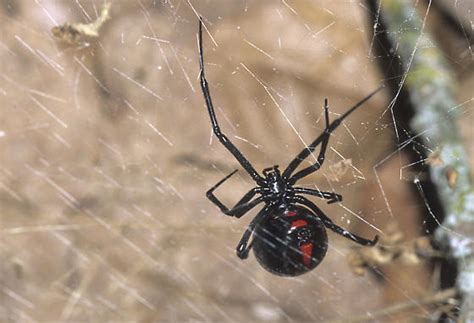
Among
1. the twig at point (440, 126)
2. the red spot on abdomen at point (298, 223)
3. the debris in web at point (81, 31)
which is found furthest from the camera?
the debris in web at point (81, 31)

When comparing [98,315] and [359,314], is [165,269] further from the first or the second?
[359,314]

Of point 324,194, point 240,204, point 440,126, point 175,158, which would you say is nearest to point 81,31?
point 175,158

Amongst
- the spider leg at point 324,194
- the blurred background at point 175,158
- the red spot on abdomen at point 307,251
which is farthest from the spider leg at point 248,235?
the blurred background at point 175,158

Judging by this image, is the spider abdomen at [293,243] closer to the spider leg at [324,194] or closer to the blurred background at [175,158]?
the spider leg at [324,194]

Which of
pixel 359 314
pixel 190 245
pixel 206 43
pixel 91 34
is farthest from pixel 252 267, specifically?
pixel 91 34

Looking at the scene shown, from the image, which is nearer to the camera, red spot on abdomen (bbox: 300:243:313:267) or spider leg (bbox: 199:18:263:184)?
red spot on abdomen (bbox: 300:243:313:267)

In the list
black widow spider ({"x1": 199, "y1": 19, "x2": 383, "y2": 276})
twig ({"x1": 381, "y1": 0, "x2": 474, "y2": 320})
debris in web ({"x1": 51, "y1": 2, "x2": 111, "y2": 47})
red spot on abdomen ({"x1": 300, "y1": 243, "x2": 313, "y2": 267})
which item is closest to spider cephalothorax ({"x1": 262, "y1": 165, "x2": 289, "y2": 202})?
black widow spider ({"x1": 199, "y1": 19, "x2": 383, "y2": 276})

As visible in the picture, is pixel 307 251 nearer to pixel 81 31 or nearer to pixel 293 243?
pixel 293 243

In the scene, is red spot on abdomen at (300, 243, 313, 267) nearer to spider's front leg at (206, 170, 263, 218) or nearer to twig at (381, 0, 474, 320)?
spider's front leg at (206, 170, 263, 218)
